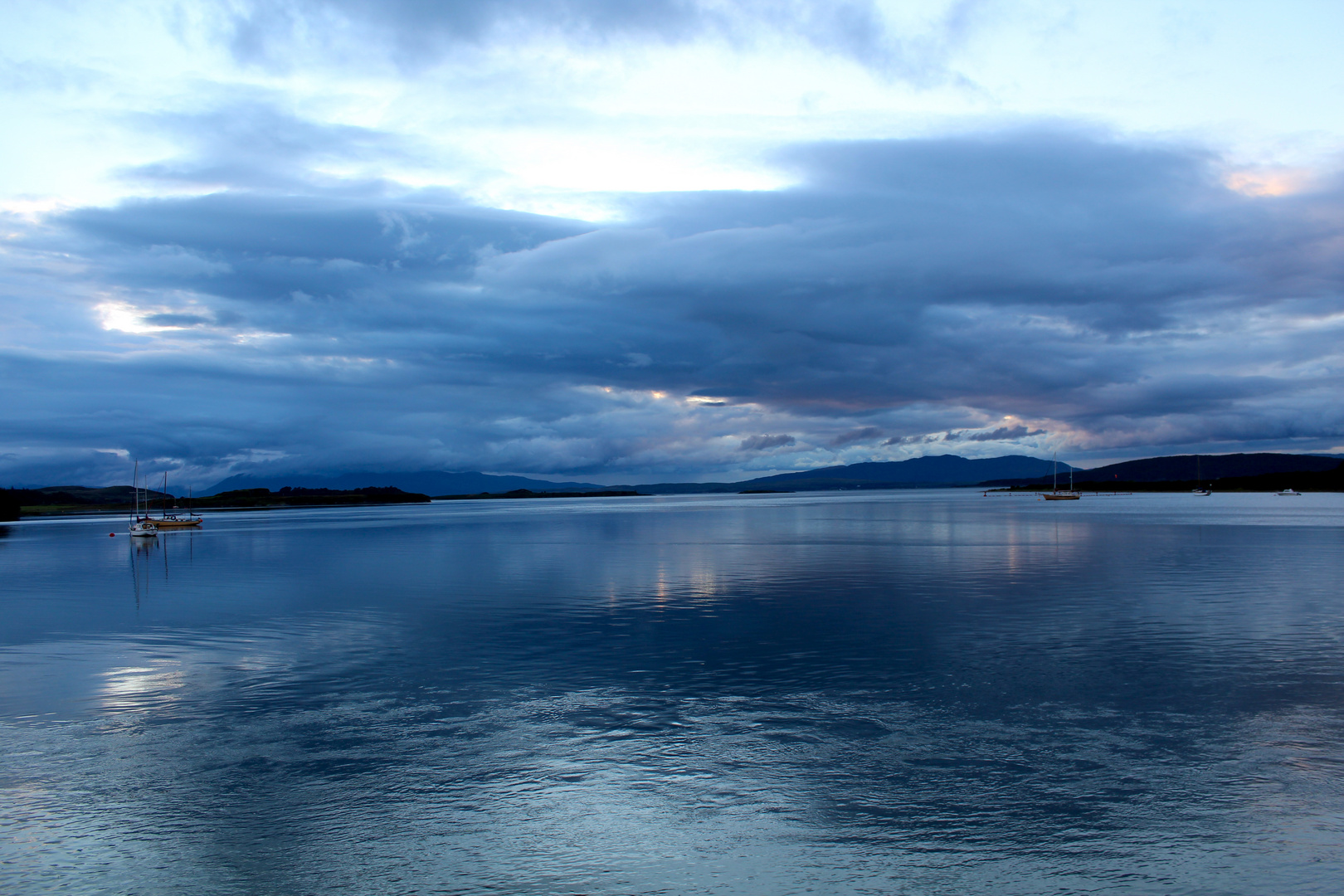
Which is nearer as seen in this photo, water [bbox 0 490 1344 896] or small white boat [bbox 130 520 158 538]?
water [bbox 0 490 1344 896]

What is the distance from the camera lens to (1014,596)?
3697 cm

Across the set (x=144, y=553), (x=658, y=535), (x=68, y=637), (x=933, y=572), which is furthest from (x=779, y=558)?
(x=144, y=553)

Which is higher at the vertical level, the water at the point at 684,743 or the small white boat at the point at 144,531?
the small white boat at the point at 144,531

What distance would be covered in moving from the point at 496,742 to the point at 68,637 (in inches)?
869

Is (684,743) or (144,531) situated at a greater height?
(144,531)

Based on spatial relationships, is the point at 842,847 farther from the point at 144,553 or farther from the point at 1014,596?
the point at 144,553

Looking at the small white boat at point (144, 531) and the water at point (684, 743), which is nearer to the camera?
the water at point (684, 743)

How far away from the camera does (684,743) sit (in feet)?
53.4

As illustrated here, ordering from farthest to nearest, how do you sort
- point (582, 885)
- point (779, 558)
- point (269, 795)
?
point (779, 558)
point (269, 795)
point (582, 885)

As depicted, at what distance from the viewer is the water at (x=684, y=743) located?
11.2 meters

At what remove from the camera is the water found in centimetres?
1119

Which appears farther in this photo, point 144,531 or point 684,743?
point 144,531

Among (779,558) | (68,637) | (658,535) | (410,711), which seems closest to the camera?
(410,711)

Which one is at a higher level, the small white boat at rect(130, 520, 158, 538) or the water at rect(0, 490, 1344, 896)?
the small white boat at rect(130, 520, 158, 538)
